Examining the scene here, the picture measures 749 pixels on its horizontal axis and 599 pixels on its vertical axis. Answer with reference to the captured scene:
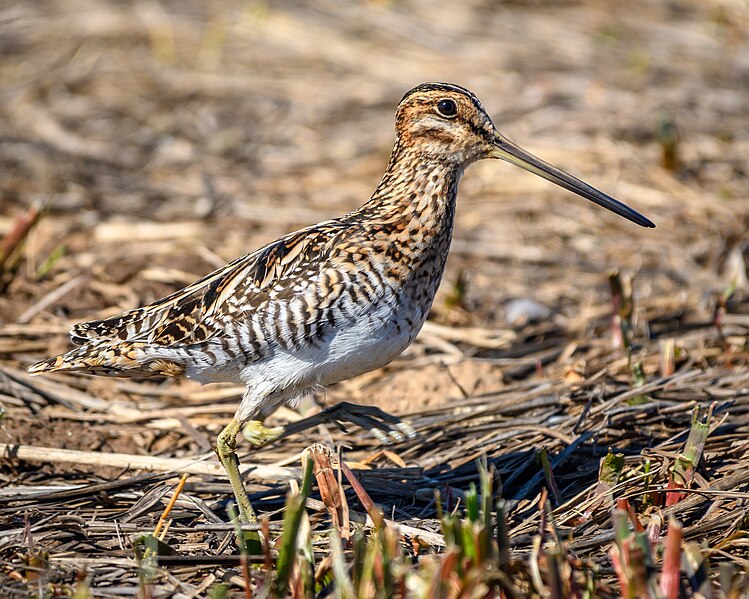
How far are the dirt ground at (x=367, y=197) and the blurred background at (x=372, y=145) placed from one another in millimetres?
A: 26

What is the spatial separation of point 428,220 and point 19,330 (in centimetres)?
275

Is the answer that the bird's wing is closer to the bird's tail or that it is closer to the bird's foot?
the bird's tail

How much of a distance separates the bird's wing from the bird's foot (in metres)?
0.52

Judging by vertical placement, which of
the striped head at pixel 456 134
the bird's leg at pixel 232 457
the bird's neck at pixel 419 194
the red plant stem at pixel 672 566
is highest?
the striped head at pixel 456 134

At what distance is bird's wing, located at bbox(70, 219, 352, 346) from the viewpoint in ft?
14.5

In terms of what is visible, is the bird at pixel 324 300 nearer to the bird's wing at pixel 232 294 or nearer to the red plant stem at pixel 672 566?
the bird's wing at pixel 232 294

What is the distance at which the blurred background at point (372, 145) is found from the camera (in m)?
6.84

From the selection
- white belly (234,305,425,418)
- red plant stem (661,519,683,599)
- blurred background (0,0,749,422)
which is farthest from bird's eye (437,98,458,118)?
red plant stem (661,519,683,599)

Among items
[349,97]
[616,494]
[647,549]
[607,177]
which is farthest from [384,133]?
[647,549]

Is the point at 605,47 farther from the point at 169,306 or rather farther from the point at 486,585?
the point at 486,585

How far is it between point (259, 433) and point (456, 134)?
5.08ft

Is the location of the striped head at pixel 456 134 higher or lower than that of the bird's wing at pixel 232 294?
higher

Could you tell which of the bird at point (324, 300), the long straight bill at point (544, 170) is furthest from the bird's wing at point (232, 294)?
the long straight bill at point (544, 170)

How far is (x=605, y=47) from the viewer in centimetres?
1055
